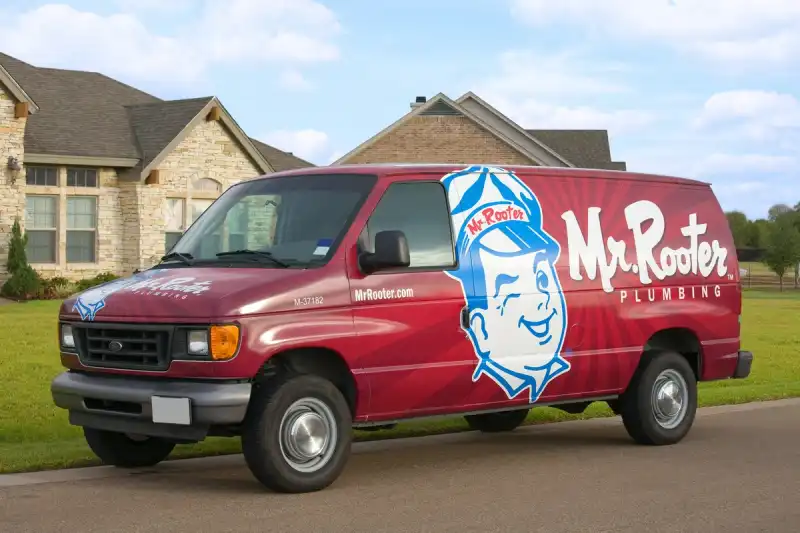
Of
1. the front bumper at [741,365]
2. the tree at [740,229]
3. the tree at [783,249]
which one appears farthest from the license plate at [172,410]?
the tree at [740,229]

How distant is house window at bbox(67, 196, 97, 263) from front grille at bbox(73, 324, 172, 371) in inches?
1043

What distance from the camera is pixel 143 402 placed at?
838cm

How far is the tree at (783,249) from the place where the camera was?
76.2 m

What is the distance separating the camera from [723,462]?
400 inches

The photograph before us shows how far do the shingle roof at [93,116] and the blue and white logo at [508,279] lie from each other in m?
25.2

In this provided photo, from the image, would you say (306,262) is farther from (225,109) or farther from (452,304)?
(225,109)

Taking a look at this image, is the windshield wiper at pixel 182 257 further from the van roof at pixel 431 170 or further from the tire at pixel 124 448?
the tire at pixel 124 448

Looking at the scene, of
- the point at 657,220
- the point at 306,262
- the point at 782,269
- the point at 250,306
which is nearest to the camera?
the point at 250,306

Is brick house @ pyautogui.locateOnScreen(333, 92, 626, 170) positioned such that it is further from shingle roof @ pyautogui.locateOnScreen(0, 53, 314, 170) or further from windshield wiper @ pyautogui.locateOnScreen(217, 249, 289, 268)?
windshield wiper @ pyautogui.locateOnScreen(217, 249, 289, 268)

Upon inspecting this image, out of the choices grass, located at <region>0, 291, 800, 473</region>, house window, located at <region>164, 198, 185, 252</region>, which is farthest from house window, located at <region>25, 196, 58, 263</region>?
grass, located at <region>0, 291, 800, 473</region>

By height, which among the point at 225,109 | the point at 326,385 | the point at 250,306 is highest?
the point at 225,109

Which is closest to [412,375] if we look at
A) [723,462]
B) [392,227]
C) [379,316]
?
[379,316]

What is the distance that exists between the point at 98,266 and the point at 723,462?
89.6 ft

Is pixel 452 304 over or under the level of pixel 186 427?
over
